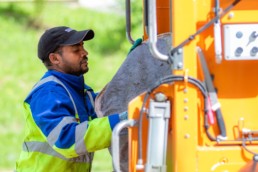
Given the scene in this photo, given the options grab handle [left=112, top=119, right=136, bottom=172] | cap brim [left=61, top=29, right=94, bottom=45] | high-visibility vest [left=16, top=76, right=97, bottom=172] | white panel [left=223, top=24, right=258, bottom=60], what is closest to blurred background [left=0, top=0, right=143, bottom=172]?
high-visibility vest [left=16, top=76, right=97, bottom=172]

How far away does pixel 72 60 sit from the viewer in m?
4.35

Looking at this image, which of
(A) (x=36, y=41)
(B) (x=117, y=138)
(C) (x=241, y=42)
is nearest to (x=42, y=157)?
(B) (x=117, y=138)

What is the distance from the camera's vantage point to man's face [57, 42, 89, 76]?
435 centimetres

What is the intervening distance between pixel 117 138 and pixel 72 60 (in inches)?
42.4

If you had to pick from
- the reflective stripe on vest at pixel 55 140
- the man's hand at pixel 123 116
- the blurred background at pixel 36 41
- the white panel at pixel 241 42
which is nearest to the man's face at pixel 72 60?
the reflective stripe on vest at pixel 55 140

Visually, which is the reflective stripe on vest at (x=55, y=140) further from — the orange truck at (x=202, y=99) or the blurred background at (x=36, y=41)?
the blurred background at (x=36, y=41)

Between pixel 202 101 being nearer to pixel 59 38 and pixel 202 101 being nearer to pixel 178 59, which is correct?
pixel 178 59

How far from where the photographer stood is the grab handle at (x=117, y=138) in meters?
3.37

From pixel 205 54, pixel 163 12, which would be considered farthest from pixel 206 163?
pixel 163 12

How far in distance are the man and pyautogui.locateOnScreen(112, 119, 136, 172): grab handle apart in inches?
11.5

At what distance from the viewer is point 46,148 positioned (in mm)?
4207

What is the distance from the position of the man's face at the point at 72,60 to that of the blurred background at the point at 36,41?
676 cm

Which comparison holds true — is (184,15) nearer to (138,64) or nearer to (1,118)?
(138,64)

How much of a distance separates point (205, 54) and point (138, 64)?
506 millimetres
